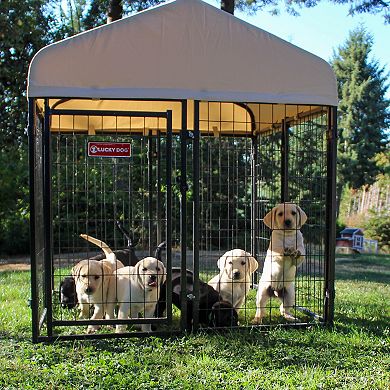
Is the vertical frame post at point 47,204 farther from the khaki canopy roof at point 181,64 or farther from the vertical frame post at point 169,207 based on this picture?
the vertical frame post at point 169,207

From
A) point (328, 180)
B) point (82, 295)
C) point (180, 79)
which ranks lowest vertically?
point (82, 295)

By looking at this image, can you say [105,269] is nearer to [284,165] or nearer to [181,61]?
[181,61]

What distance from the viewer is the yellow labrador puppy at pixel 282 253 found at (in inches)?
209

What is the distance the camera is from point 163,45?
15.3 ft

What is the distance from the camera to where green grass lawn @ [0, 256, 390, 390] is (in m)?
3.64

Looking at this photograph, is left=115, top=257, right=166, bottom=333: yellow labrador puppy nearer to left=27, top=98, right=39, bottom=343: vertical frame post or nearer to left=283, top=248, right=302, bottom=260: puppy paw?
left=27, top=98, right=39, bottom=343: vertical frame post

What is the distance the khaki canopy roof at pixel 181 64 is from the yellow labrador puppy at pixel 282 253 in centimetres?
115

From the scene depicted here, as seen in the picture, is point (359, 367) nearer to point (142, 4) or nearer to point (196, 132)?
point (196, 132)

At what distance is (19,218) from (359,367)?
10210mm

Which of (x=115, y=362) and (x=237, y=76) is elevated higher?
(x=237, y=76)

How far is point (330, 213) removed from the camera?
5137 mm

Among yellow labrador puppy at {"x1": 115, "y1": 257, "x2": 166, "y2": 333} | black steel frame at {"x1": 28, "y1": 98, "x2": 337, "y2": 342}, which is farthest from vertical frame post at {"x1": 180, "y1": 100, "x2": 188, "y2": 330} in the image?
yellow labrador puppy at {"x1": 115, "y1": 257, "x2": 166, "y2": 333}

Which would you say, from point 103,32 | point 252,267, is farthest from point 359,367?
point 103,32

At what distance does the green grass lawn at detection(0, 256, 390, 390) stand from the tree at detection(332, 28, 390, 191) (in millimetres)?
23526
